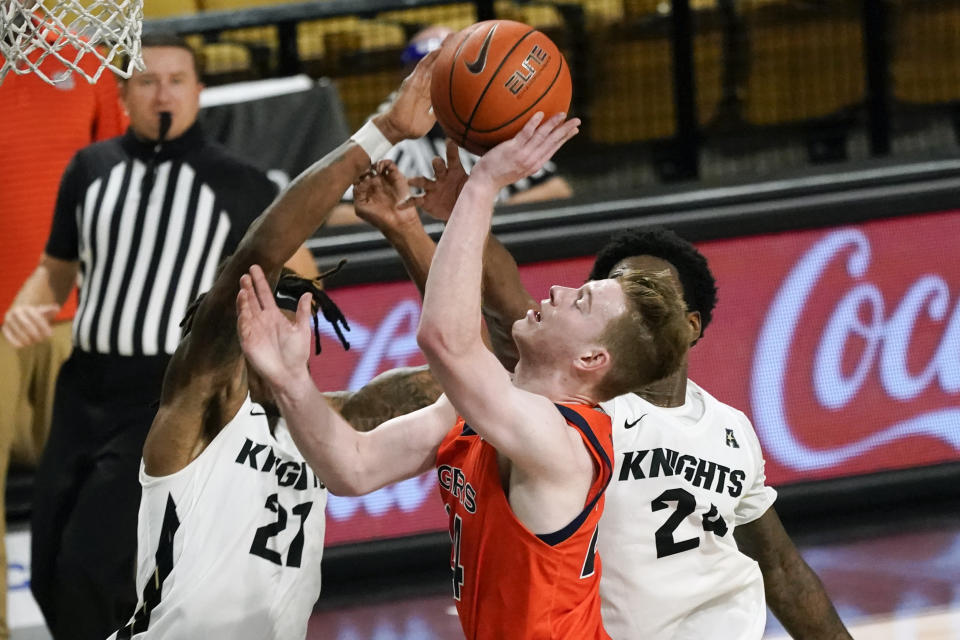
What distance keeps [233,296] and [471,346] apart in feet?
2.32

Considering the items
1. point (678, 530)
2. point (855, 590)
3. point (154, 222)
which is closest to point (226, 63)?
point (154, 222)

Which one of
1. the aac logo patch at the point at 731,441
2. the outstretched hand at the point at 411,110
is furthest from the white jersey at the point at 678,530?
the outstretched hand at the point at 411,110

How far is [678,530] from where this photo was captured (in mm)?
3381

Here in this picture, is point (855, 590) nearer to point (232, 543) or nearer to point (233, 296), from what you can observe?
point (232, 543)

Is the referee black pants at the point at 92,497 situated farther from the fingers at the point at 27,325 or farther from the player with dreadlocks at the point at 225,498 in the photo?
the player with dreadlocks at the point at 225,498

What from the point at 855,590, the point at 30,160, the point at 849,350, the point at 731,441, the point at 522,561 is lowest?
the point at 855,590

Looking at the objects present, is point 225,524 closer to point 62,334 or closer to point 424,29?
point 62,334

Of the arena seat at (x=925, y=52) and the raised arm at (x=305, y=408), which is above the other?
the raised arm at (x=305, y=408)

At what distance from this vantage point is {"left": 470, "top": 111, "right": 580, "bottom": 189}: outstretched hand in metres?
2.72

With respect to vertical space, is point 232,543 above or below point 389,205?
below

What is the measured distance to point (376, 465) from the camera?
2.96 m

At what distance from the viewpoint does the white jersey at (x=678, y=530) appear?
10.9ft

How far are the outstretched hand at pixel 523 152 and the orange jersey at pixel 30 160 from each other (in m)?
3.42

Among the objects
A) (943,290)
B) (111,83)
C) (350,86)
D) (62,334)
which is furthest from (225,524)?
(350,86)
